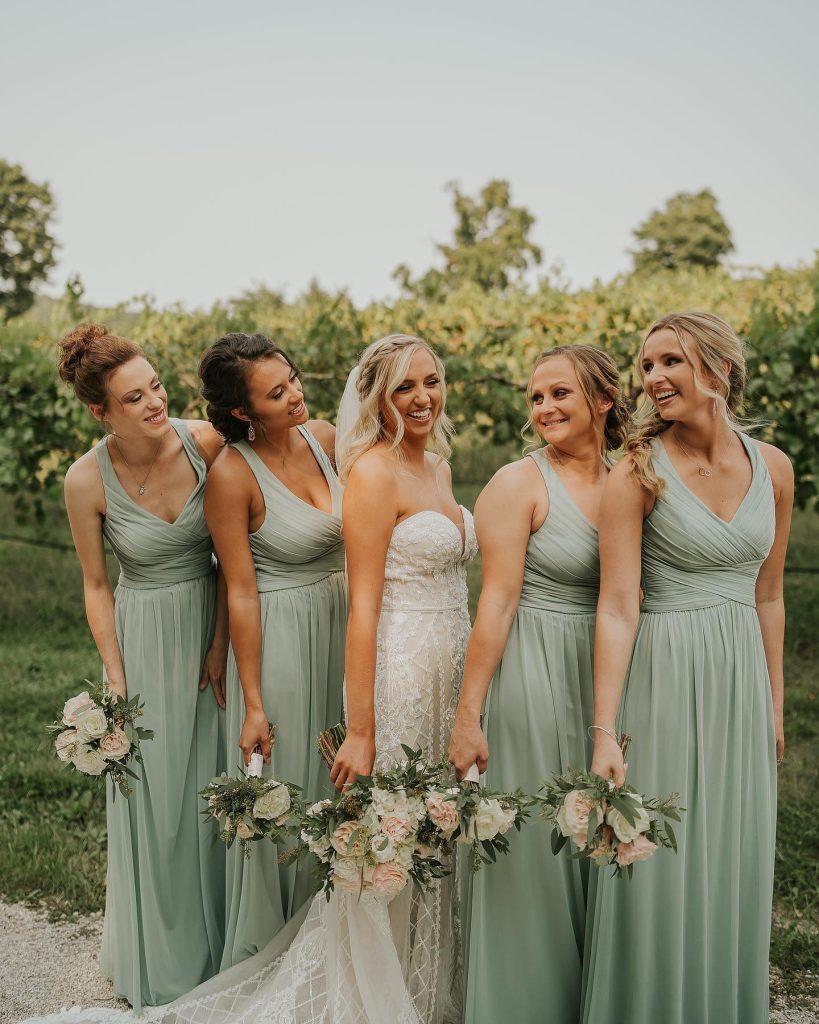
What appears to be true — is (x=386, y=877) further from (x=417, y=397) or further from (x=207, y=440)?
(x=207, y=440)

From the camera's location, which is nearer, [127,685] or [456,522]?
[456,522]

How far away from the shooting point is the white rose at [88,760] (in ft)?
11.2

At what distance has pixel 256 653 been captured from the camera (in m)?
3.60

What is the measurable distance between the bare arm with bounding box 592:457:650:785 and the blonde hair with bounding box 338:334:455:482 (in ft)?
2.44

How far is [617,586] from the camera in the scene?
3.04 m

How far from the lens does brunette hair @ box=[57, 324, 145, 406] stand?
11.7ft

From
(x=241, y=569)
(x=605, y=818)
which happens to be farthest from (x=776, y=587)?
(x=241, y=569)

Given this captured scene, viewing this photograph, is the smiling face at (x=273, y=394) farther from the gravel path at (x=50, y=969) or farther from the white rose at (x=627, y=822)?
the gravel path at (x=50, y=969)

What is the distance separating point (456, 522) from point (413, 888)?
4.35 feet

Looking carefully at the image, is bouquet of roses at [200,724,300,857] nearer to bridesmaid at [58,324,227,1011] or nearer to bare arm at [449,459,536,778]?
bare arm at [449,459,536,778]

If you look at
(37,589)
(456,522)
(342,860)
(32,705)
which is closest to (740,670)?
(456,522)

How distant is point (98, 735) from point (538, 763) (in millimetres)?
1543

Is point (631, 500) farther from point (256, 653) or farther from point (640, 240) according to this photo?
point (640, 240)

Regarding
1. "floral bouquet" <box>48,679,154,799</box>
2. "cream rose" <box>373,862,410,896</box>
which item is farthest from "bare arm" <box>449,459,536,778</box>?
"floral bouquet" <box>48,679,154,799</box>
